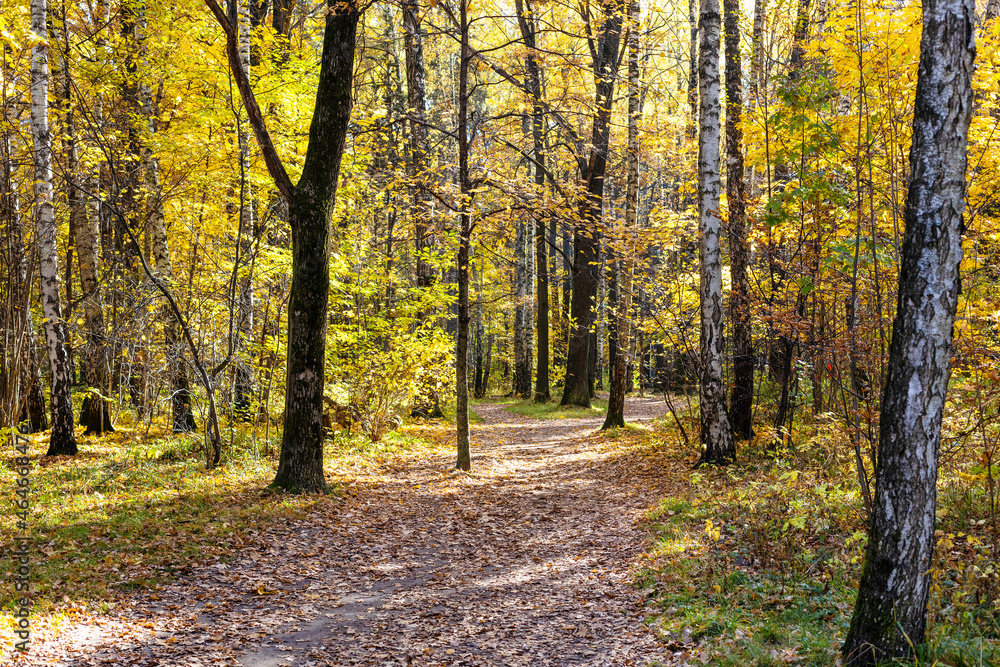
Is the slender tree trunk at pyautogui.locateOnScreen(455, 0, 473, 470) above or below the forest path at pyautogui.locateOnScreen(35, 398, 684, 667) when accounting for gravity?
above

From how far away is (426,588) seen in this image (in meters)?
5.92

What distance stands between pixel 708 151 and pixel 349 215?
25.2 ft

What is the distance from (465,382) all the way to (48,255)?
6917 mm

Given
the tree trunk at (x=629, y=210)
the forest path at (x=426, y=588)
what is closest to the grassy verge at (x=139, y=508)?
A: the forest path at (x=426, y=588)

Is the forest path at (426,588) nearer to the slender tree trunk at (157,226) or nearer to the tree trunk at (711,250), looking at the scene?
the tree trunk at (711,250)

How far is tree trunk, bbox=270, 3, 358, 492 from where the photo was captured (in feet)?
26.3

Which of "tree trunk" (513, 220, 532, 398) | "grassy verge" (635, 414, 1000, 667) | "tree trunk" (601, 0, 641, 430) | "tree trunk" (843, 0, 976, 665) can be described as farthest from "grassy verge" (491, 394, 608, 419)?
"tree trunk" (843, 0, 976, 665)

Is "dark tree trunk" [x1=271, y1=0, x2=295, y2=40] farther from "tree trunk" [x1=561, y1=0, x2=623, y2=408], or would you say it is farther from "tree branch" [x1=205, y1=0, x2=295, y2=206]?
"tree branch" [x1=205, y1=0, x2=295, y2=206]

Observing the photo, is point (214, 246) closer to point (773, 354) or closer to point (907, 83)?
point (773, 354)

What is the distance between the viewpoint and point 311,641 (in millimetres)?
4707

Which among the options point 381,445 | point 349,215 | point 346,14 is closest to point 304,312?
point 346,14

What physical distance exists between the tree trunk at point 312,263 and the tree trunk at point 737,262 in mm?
5848

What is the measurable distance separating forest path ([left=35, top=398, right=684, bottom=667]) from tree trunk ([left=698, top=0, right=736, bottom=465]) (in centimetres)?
114

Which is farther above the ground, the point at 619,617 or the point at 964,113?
the point at 964,113
